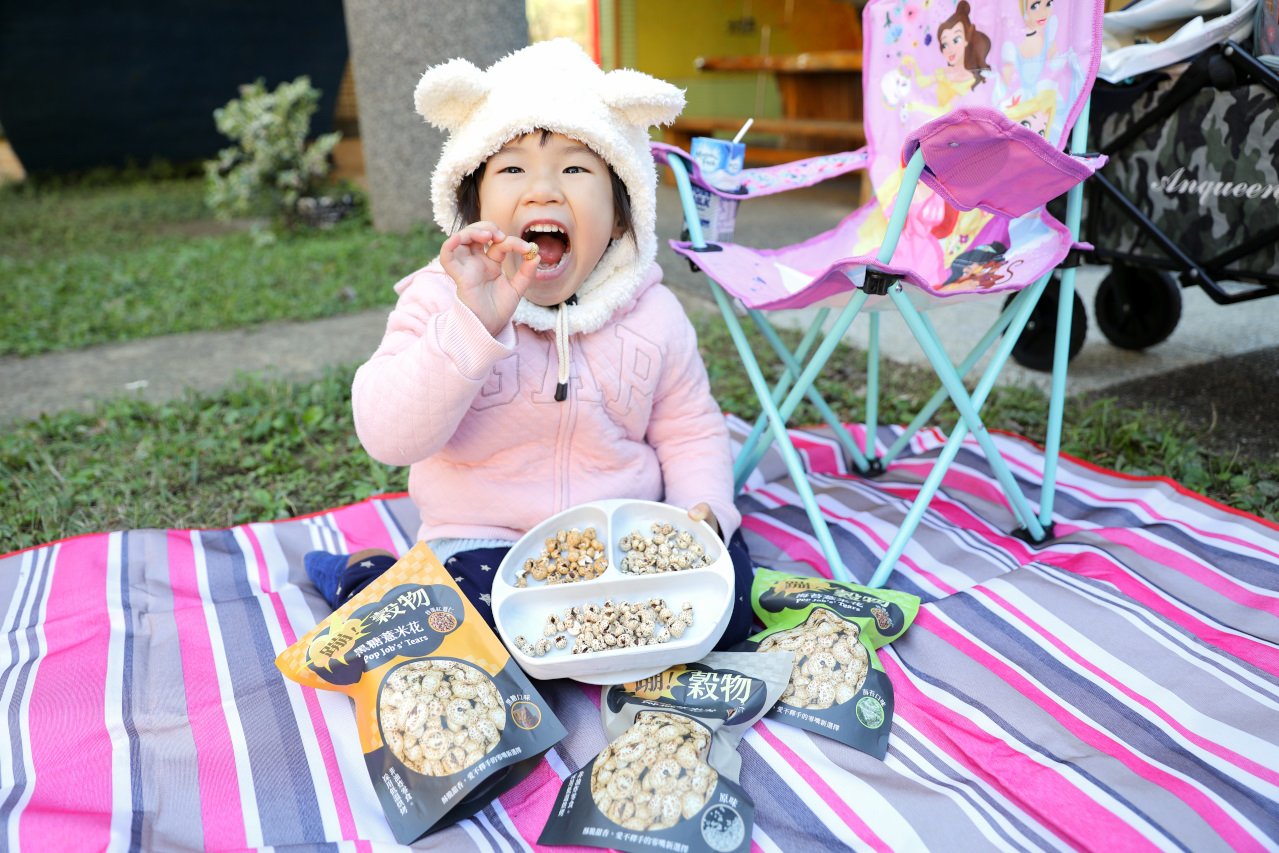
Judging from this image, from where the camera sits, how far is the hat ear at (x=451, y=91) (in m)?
1.27

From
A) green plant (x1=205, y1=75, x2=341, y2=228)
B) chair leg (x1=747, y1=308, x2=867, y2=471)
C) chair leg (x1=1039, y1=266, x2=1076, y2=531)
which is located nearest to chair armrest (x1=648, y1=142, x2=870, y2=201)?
chair leg (x1=747, y1=308, x2=867, y2=471)

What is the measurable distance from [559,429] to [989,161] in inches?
31.9

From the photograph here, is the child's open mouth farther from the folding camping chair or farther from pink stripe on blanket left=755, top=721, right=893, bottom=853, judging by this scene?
pink stripe on blanket left=755, top=721, right=893, bottom=853

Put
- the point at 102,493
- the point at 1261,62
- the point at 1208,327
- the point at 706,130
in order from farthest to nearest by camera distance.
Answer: the point at 706,130 < the point at 1208,327 < the point at 102,493 < the point at 1261,62

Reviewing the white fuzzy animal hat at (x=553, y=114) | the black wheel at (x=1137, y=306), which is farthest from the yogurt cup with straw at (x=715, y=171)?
the black wheel at (x=1137, y=306)

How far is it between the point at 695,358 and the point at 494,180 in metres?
0.50

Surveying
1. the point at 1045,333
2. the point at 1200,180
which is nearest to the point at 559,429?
the point at 1200,180

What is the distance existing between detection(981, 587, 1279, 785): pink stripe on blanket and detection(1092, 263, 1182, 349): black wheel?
1.71m

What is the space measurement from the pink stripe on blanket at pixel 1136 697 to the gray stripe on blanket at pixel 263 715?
1.11 m

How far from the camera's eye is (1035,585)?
4.90 ft

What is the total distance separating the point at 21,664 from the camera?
137cm

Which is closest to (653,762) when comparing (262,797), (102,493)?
(262,797)

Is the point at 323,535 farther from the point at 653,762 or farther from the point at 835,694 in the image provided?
the point at 835,694

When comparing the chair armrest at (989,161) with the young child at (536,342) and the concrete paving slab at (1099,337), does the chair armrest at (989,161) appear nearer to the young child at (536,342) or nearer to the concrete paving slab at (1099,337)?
the young child at (536,342)
